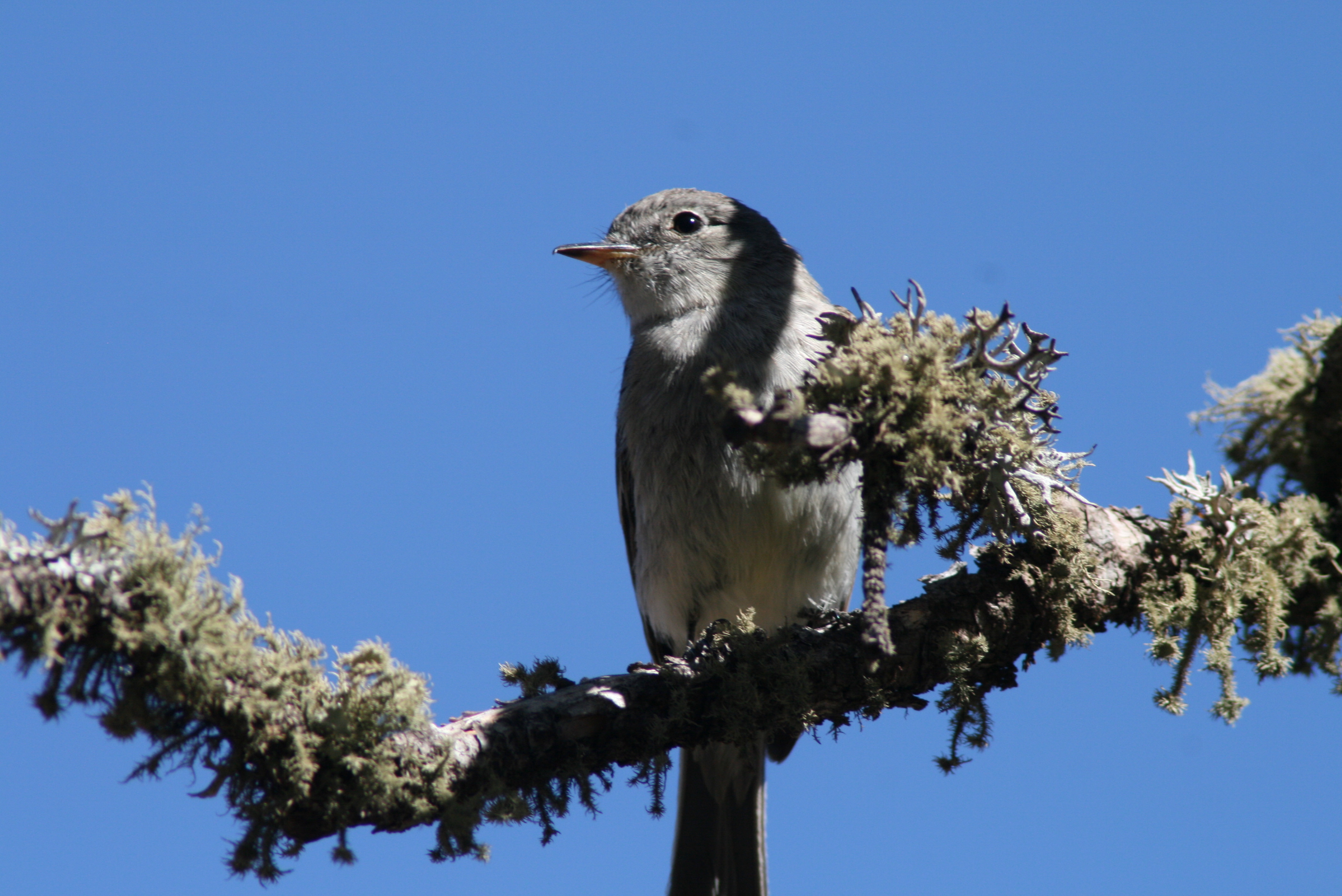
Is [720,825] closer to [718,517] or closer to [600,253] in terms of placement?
[718,517]

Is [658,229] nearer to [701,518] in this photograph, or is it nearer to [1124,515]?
[701,518]

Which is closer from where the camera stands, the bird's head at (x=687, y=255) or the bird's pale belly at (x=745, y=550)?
the bird's pale belly at (x=745, y=550)

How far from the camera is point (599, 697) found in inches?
140

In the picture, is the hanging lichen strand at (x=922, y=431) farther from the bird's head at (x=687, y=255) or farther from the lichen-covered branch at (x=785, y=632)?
the bird's head at (x=687, y=255)

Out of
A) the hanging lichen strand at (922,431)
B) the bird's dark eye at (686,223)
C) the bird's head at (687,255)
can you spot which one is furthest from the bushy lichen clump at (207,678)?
the bird's dark eye at (686,223)

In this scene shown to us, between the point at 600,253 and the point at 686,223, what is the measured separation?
61cm

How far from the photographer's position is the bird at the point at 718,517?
507 cm

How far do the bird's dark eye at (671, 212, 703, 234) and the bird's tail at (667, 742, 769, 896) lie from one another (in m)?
3.24

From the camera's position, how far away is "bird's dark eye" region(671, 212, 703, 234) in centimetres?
659

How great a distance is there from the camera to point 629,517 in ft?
20.3

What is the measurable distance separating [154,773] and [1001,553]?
283 cm

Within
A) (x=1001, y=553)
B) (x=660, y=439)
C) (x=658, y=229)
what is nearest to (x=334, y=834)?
(x=1001, y=553)

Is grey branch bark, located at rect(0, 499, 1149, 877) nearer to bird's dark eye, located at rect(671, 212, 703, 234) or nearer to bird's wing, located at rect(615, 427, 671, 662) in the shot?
bird's wing, located at rect(615, 427, 671, 662)

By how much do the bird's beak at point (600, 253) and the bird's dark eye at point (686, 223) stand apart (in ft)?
1.02
